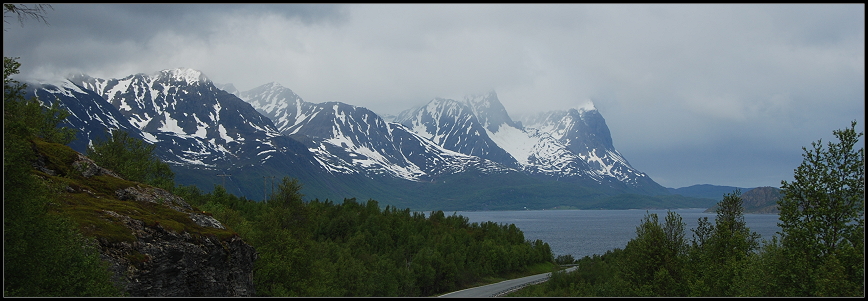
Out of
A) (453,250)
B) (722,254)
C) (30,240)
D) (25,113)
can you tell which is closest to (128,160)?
(25,113)

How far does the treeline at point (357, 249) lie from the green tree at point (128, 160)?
5.81 meters

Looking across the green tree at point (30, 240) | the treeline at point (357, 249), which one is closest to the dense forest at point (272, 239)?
the green tree at point (30, 240)

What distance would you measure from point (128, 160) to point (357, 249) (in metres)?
41.6

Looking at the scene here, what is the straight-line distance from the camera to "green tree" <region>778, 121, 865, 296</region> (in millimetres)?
25266

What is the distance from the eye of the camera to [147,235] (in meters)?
36.8

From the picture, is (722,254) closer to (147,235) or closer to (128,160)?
(147,235)

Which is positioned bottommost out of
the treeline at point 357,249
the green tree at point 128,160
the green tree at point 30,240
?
the treeline at point 357,249

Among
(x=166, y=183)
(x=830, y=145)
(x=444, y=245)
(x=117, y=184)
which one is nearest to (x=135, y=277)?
(x=117, y=184)

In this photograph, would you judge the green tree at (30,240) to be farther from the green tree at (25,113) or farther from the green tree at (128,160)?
the green tree at (128,160)

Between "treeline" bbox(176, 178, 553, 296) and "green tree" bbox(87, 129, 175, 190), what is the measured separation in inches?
229

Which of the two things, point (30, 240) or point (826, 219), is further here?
point (826, 219)

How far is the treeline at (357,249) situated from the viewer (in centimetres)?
5663

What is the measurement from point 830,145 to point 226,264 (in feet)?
136

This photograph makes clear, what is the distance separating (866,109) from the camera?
1878 cm
